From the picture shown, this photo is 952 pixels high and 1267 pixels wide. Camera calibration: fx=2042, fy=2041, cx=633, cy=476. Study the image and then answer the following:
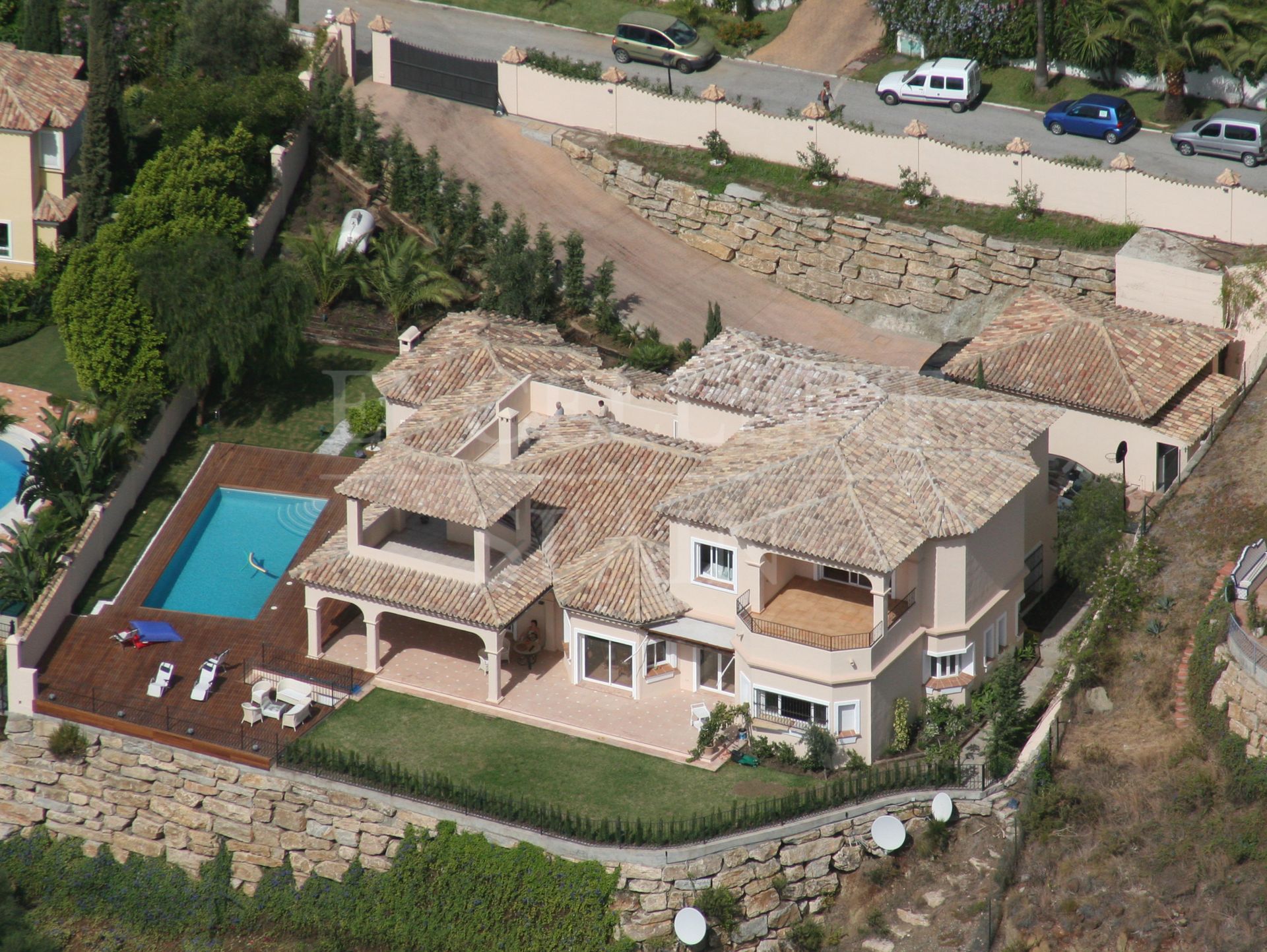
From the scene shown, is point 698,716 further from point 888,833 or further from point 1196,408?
point 1196,408

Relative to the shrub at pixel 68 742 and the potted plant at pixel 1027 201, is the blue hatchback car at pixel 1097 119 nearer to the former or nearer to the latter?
the potted plant at pixel 1027 201

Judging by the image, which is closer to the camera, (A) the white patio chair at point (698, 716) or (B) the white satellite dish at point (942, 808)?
(B) the white satellite dish at point (942, 808)

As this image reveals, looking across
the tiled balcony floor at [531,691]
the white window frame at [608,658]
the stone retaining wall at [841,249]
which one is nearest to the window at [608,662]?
the white window frame at [608,658]

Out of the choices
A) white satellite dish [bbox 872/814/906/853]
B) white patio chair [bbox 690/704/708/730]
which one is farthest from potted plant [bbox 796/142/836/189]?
white satellite dish [bbox 872/814/906/853]

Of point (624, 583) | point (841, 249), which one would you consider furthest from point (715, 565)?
point (841, 249)


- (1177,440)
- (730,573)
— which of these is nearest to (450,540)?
(730,573)

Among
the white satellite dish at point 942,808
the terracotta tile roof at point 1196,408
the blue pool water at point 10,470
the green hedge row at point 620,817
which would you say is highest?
the terracotta tile roof at point 1196,408
